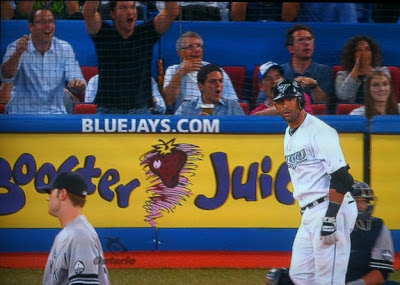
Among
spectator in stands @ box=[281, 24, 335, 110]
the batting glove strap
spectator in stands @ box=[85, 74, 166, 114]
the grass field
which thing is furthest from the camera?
spectator in stands @ box=[281, 24, 335, 110]

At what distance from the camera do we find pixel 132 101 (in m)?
8.32

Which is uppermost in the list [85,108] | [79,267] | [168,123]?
[85,108]

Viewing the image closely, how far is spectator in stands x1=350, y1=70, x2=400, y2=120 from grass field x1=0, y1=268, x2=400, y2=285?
4.75 feet

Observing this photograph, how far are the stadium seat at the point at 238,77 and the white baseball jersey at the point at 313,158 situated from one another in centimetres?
213

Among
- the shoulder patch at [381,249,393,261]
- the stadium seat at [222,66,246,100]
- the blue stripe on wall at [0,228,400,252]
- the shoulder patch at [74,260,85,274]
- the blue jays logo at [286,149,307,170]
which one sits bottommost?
the blue stripe on wall at [0,228,400,252]

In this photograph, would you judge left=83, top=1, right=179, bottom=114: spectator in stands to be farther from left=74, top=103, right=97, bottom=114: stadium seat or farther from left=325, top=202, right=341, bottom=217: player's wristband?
left=325, top=202, right=341, bottom=217: player's wristband

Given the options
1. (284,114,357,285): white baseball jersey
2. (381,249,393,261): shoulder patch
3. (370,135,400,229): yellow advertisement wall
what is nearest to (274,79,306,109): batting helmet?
(284,114,357,285): white baseball jersey

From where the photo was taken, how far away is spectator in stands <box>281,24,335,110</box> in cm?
855

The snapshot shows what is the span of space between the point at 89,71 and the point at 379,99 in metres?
2.82

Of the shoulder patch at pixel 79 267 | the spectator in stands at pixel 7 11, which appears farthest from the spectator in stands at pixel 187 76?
the shoulder patch at pixel 79 267

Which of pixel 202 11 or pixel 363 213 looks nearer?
pixel 363 213

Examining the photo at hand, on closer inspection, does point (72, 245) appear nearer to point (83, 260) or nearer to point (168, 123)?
point (83, 260)

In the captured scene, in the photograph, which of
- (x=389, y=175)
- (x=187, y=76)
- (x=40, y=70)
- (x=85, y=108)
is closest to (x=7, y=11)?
(x=40, y=70)

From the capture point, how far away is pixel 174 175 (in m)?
7.86
